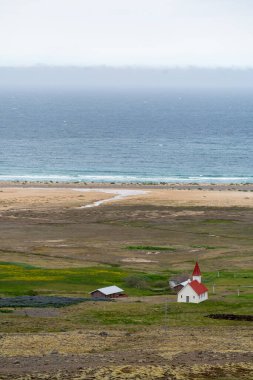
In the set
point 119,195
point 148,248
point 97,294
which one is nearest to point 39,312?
point 97,294

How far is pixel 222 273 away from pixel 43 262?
17.1 m

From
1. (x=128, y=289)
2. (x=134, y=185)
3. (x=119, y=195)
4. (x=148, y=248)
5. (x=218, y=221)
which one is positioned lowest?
(x=128, y=289)

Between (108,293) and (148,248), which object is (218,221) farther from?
(108,293)

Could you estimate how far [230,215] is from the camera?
111375 mm

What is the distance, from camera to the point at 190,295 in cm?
6475

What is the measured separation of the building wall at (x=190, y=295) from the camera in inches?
2537

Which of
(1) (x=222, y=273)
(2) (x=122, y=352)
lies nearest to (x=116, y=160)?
(1) (x=222, y=273)

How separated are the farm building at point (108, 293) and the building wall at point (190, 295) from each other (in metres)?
5.29

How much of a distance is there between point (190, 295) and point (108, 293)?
21.6 feet

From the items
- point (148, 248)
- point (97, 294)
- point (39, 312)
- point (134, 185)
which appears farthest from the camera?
point (134, 185)

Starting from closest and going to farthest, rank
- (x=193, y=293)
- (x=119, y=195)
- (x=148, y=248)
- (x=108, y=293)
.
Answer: (x=193, y=293), (x=108, y=293), (x=148, y=248), (x=119, y=195)

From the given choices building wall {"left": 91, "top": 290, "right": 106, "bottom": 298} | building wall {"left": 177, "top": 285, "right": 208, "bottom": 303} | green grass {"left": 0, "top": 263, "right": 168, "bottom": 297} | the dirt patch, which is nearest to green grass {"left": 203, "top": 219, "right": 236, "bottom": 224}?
green grass {"left": 0, "top": 263, "right": 168, "bottom": 297}

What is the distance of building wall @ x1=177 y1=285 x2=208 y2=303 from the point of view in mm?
64438

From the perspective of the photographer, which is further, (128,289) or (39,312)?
(128,289)
